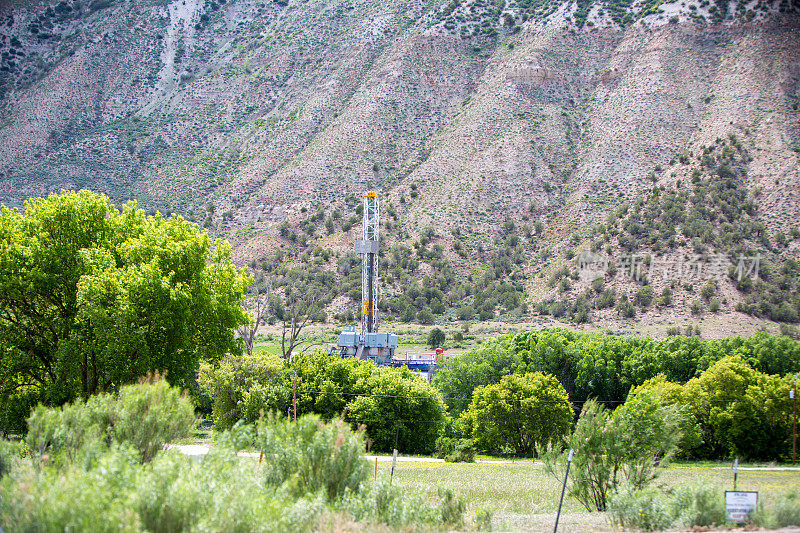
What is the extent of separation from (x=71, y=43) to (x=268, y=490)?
388 ft

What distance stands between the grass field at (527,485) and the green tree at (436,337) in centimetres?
2548

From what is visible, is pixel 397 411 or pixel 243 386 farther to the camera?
pixel 243 386

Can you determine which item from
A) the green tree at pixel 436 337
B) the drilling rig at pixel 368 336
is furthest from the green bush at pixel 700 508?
the green tree at pixel 436 337

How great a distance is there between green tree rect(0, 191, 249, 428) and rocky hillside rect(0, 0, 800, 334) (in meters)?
40.2

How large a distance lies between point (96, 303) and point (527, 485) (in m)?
17.0

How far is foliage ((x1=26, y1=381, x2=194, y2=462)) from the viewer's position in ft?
47.6

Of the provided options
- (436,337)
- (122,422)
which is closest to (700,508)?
(122,422)

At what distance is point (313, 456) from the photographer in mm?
13570

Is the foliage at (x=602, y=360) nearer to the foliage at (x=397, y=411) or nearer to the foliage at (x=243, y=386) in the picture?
the foliage at (x=397, y=411)

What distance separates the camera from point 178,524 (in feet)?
33.1

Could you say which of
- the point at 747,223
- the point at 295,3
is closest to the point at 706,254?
the point at 747,223

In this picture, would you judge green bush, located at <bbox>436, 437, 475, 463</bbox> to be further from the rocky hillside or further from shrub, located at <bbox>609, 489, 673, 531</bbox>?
the rocky hillside

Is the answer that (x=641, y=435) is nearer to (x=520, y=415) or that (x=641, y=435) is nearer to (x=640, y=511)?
(x=640, y=511)

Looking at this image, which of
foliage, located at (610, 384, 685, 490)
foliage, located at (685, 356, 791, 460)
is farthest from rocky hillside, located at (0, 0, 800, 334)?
foliage, located at (610, 384, 685, 490)
